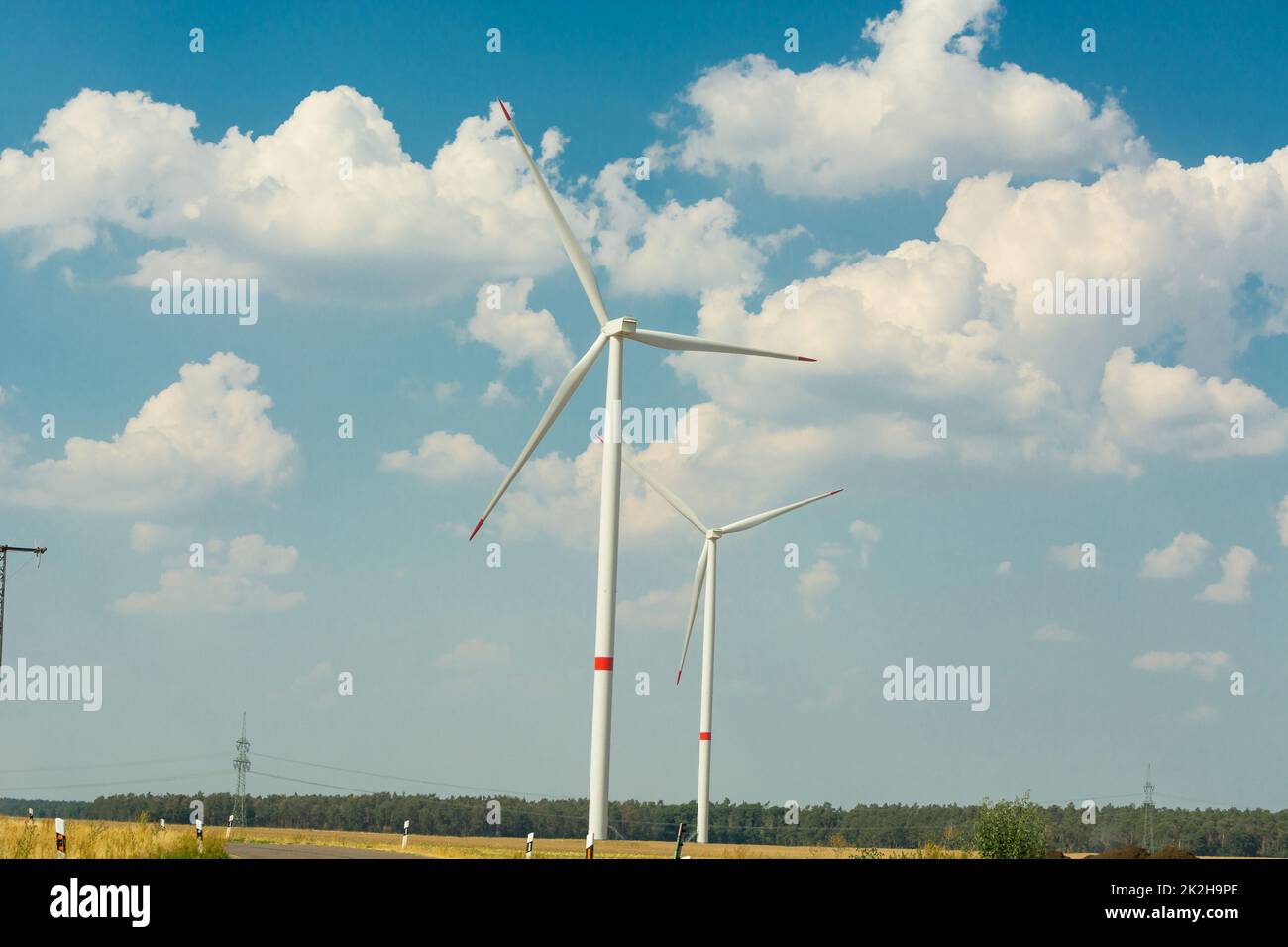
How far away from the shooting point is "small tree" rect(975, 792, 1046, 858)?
54.2 metres

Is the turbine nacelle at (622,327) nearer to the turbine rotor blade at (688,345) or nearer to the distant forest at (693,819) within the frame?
the turbine rotor blade at (688,345)

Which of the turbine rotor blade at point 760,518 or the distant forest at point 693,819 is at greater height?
the turbine rotor blade at point 760,518

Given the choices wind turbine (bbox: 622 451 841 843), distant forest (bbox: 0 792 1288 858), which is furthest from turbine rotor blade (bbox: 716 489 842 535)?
distant forest (bbox: 0 792 1288 858)

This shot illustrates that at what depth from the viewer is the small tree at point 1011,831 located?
5416 centimetres

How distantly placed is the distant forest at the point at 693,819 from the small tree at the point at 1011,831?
A: 255 ft

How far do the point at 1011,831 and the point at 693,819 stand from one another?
3806 inches

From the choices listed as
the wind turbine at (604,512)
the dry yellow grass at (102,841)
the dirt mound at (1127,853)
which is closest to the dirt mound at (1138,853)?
the dirt mound at (1127,853)

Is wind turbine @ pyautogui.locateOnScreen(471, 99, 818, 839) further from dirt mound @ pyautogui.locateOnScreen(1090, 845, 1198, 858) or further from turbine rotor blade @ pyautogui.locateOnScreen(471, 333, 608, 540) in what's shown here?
dirt mound @ pyautogui.locateOnScreen(1090, 845, 1198, 858)

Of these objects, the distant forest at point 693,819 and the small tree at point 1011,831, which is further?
the distant forest at point 693,819

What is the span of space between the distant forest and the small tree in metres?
77.8

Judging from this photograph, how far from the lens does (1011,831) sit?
179ft

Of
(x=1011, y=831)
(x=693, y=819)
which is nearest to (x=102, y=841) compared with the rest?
(x=1011, y=831)

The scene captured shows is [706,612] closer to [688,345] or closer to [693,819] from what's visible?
[688,345]
